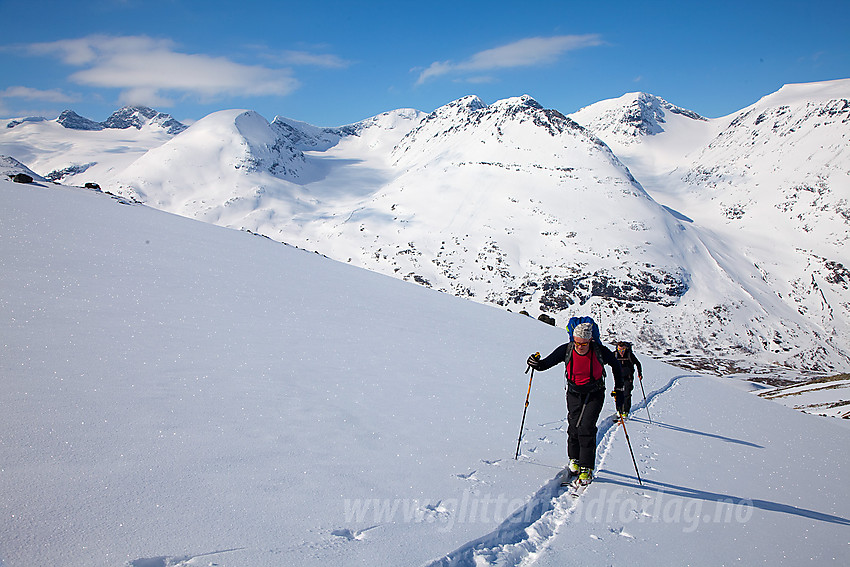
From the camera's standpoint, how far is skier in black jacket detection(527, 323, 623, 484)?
670cm

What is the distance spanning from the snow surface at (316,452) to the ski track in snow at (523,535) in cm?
3

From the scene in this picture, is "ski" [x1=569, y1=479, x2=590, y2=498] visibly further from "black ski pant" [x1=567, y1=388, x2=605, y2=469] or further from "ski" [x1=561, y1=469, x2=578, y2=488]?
"black ski pant" [x1=567, y1=388, x2=605, y2=469]

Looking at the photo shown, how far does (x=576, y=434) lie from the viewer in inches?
270

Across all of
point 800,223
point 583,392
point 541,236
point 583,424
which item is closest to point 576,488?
point 583,424

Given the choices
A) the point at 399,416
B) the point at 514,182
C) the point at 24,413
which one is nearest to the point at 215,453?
the point at 24,413

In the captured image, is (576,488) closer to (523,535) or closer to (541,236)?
(523,535)

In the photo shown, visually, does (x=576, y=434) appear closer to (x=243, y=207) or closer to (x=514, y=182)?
(x=514, y=182)

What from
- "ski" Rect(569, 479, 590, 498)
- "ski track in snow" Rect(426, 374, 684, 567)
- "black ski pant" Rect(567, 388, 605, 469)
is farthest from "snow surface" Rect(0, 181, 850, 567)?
"black ski pant" Rect(567, 388, 605, 469)

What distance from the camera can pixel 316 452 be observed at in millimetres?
6027

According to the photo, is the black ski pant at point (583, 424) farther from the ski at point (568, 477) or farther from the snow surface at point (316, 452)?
the snow surface at point (316, 452)

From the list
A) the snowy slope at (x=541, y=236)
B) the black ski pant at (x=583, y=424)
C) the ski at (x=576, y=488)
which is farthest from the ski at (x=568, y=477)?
the snowy slope at (x=541, y=236)

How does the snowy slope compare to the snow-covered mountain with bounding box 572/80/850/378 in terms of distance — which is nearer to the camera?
the snowy slope

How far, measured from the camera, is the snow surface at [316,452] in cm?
415

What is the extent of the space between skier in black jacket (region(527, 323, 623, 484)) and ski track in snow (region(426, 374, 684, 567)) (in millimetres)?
503
